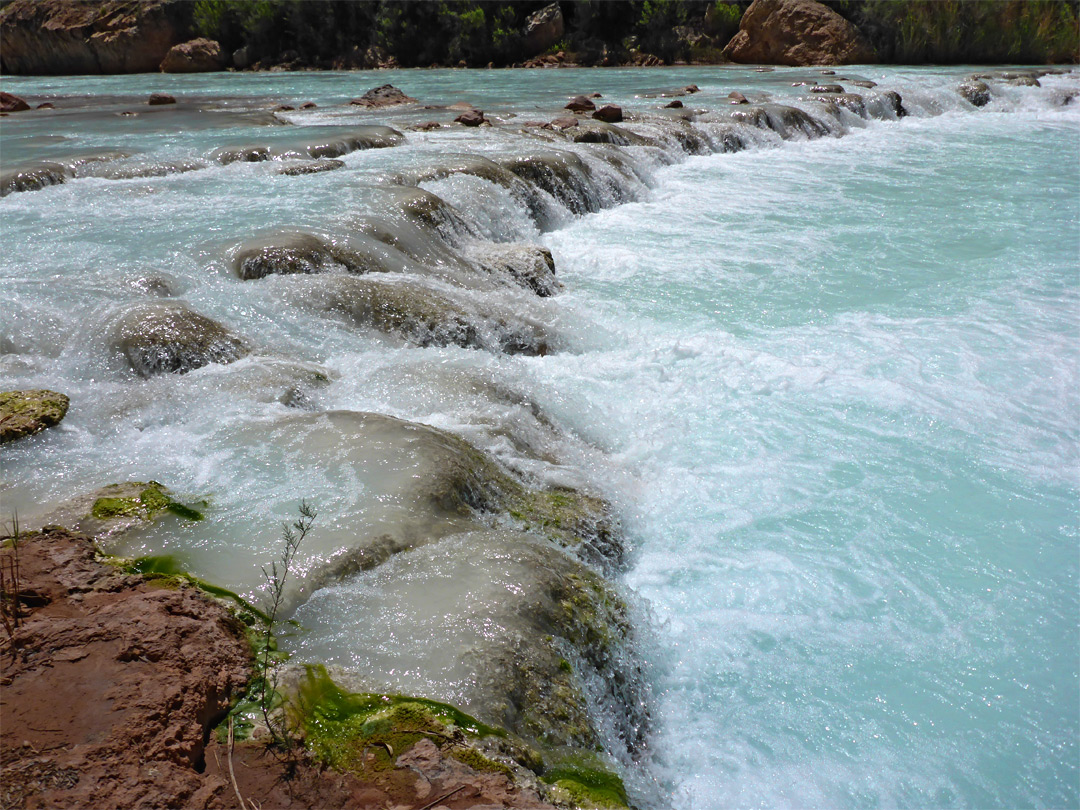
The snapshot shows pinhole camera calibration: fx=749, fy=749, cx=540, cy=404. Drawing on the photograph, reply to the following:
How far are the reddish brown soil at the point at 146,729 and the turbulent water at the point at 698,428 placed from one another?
0.35m

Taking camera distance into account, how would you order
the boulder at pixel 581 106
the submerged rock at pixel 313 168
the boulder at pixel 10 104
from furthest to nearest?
1. the boulder at pixel 10 104
2. the boulder at pixel 581 106
3. the submerged rock at pixel 313 168

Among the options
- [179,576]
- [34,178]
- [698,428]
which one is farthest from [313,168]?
[179,576]

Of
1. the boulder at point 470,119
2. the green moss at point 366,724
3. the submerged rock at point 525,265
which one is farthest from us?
the boulder at point 470,119

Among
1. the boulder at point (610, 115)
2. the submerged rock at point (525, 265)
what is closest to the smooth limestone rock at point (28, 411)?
the submerged rock at point (525, 265)

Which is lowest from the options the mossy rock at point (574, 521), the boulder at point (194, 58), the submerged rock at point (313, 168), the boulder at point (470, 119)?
the mossy rock at point (574, 521)

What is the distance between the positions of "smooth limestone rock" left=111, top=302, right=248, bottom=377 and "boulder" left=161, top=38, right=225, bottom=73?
2995 centimetres

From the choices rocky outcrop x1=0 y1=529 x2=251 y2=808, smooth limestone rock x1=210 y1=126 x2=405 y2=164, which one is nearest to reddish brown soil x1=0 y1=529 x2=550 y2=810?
rocky outcrop x1=0 y1=529 x2=251 y2=808

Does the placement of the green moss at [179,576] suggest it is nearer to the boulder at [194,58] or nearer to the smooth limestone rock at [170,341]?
the smooth limestone rock at [170,341]

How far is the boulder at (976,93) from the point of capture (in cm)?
1741

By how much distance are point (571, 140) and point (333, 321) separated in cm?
686

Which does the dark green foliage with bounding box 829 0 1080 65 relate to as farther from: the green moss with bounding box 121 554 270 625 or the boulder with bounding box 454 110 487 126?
the green moss with bounding box 121 554 270 625

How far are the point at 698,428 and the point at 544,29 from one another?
28.1 m

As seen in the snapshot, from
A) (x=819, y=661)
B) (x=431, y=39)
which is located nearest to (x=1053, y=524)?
(x=819, y=661)

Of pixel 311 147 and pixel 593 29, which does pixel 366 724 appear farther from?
pixel 593 29
